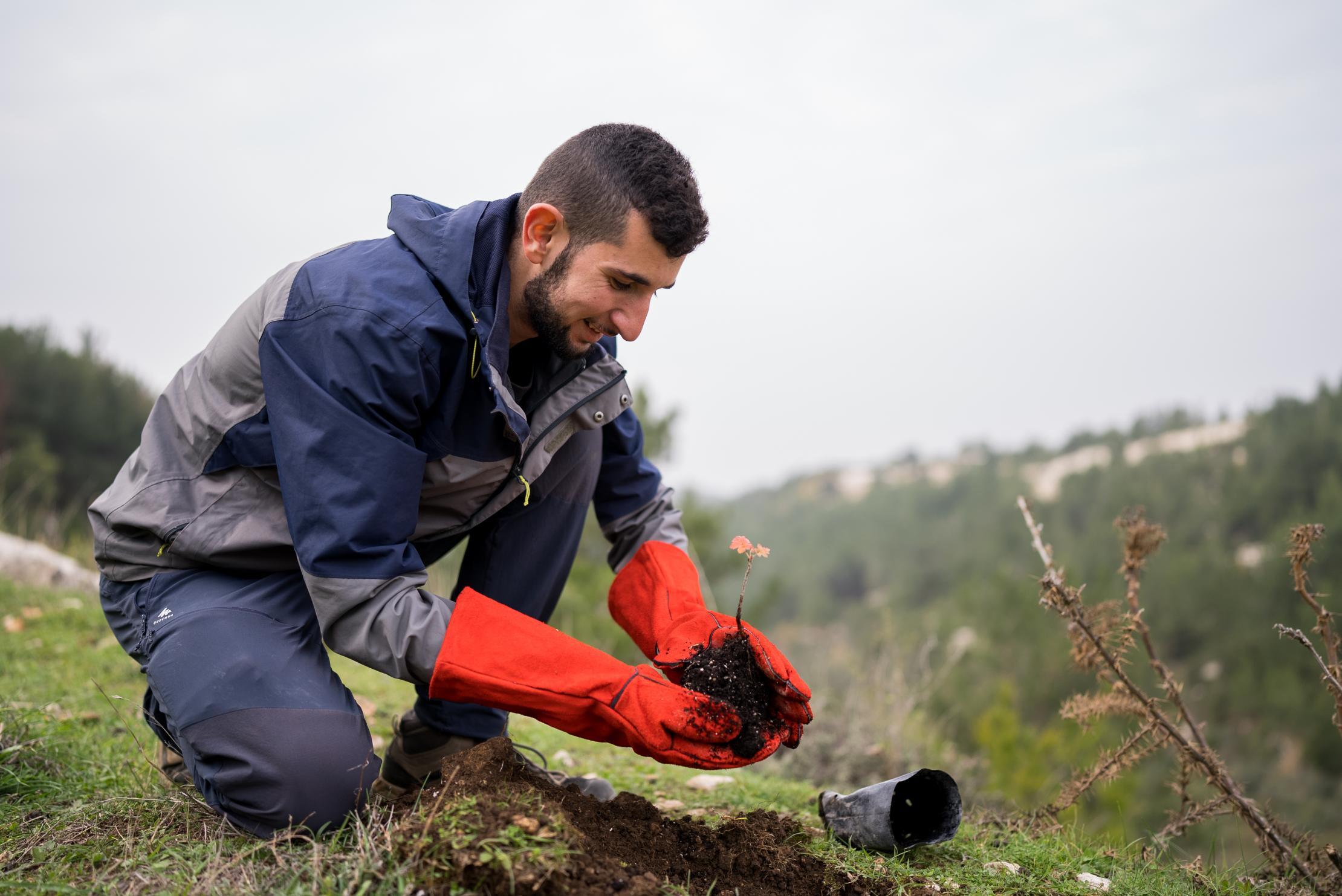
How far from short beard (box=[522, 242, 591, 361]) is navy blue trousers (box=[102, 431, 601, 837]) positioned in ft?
2.96

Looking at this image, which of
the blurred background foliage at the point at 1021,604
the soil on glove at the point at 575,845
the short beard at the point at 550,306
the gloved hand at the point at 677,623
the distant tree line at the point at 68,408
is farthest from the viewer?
the distant tree line at the point at 68,408

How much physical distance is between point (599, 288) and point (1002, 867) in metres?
1.73

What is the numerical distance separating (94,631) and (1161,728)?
4.67m

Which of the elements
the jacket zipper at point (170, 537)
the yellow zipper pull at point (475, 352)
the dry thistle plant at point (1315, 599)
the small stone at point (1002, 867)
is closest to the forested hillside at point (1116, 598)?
the small stone at point (1002, 867)

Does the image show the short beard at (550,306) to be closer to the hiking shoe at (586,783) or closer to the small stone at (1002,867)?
the hiking shoe at (586,783)

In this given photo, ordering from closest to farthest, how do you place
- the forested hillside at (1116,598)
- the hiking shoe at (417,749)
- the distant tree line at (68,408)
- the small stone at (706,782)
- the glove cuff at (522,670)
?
the glove cuff at (522,670) < the hiking shoe at (417,749) < the small stone at (706,782) < the forested hillside at (1116,598) < the distant tree line at (68,408)

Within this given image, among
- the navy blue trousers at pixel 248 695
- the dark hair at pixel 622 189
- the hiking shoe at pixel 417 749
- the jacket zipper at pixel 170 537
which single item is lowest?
the hiking shoe at pixel 417 749

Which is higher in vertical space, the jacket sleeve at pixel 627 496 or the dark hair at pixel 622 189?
the dark hair at pixel 622 189

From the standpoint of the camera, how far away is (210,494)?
7.18ft

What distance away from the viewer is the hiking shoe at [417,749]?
101 inches

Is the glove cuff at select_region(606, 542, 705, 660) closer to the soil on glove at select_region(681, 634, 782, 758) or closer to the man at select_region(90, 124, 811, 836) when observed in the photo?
the man at select_region(90, 124, 811, 836)

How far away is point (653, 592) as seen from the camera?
2539mm

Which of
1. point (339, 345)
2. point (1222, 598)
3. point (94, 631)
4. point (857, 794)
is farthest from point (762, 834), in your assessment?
point (1222, 598)

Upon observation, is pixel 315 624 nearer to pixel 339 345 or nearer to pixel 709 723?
pixel 339 345
